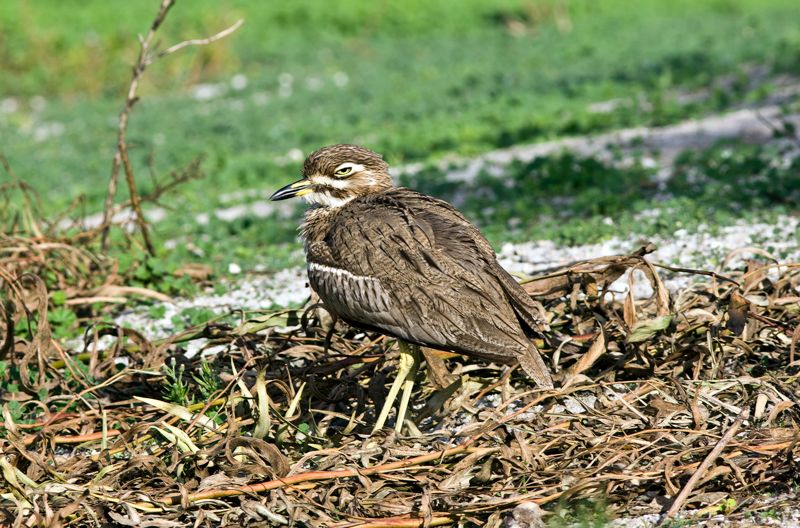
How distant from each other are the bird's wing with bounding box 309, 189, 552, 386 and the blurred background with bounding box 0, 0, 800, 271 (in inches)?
95.4

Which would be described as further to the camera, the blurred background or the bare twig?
the blurred background

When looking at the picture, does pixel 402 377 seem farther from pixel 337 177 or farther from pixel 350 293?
pixel 337 177

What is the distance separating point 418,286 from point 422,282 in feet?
0.09

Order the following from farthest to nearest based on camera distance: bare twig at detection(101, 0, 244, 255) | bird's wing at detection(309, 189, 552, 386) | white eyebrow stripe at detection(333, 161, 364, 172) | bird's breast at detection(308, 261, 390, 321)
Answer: bare twig at detection(101, 0, 244, 255) < white eyebrow stripe at detection(333, 161, 364, 172) < bird's breast at detection(308, 261, 390, 321) < bird's wing at detection(309, 189, 552, 386)

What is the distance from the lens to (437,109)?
43.8 feet

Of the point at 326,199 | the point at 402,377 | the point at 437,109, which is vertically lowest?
the point at 437,109

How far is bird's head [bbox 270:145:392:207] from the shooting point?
5242 millimetres

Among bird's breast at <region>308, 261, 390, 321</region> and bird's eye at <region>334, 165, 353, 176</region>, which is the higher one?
bird's eye at <region>334, 165, 353, 176</region>

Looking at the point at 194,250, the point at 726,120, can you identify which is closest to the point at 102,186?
the point at 194,250

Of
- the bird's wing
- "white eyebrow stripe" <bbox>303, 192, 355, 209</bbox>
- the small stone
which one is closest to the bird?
the bird's wing

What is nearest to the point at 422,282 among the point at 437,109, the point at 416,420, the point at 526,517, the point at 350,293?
the point at 350,293

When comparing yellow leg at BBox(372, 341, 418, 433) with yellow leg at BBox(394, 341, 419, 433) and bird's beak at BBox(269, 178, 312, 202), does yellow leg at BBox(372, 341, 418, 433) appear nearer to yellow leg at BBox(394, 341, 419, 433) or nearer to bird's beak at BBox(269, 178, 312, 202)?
yellow leg at BBox(394, 341, 419, 433)

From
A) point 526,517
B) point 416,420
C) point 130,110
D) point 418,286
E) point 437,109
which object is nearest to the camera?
point 526,517

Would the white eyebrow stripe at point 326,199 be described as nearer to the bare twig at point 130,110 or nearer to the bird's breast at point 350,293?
the bird's breast at point 350,293
